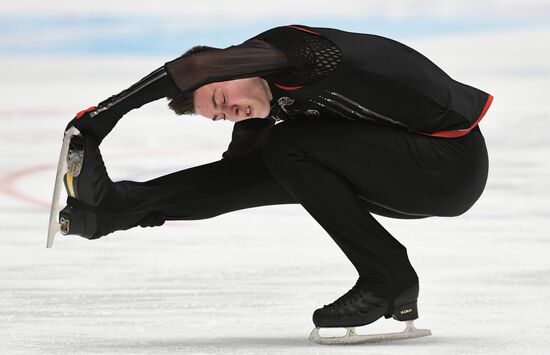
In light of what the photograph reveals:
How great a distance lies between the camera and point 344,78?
9.09 feet

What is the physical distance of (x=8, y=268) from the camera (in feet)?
12.7

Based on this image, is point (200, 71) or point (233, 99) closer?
point (200, 71)

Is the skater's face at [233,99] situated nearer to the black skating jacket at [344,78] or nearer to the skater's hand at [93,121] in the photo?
the black skating jacket at [344,78]

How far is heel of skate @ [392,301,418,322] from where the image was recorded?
9.55 feet

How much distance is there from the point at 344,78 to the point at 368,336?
25.6 inches

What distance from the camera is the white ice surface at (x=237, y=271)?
112 inches

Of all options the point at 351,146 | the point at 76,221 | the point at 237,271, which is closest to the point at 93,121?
the point at 76,221

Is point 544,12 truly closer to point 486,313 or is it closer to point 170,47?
point 170,47

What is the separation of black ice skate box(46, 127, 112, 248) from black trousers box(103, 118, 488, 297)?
0.08m

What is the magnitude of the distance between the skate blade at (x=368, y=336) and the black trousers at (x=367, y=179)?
0.35 ft

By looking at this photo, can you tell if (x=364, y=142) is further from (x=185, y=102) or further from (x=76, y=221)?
(x=76, y=221)

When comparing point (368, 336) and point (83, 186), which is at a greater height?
point (83, 186)

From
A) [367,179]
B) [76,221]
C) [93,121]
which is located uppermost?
[93,121]

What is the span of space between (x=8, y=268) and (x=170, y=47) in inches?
255
